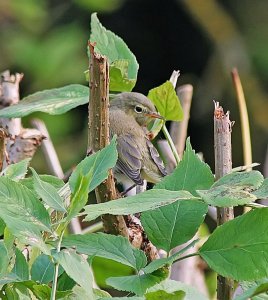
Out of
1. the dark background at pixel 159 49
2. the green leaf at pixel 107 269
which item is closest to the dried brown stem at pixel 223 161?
the green leaf at pixel 107 269

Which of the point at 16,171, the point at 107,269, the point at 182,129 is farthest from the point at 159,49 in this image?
the point at 16,171

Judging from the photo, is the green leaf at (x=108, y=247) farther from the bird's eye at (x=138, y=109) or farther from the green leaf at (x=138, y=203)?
the bird's eye at (x=138, y=109)

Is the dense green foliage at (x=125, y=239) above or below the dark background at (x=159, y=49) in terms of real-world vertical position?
below

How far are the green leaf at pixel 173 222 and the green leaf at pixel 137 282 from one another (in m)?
0.04

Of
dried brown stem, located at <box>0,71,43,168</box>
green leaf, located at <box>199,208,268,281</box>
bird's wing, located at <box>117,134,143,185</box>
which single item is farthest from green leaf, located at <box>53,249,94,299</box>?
bird's wing, located at <box>117,134,143,185</box>

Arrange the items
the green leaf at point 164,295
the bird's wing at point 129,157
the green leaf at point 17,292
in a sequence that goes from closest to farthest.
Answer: the green leaf at point 164,295 → the green leaf at point 17,292 → the bird's wing at point 129,157

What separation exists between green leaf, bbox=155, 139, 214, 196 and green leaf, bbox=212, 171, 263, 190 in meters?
0.04

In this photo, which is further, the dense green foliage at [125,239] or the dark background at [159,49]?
the dark background at [159,49]

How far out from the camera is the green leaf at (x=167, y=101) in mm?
1240

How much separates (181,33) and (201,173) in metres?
5.40

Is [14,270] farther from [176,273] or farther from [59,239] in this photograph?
[176,273]

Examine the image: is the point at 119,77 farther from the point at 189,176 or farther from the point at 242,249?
the point at 242,249

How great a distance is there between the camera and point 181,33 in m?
6.26

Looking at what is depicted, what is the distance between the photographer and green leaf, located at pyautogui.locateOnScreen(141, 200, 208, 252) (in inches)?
35.2
